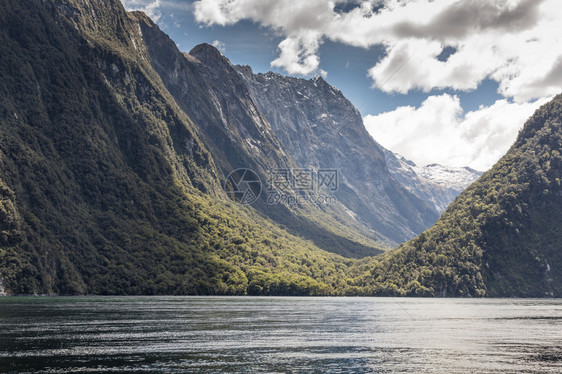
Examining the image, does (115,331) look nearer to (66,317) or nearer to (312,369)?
(66,317)

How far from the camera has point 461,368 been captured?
74.5 m

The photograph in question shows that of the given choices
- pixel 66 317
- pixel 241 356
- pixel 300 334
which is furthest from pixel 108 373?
pixel 66 317

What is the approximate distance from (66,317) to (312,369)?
286ft

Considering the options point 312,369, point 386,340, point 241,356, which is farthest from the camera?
point 386,340

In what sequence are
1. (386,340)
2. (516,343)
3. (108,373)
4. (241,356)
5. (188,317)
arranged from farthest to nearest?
(188,317) < (386,340) < (516,343) < (241,356) < (108,373)

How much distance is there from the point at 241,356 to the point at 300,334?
3149cm

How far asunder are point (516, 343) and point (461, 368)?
2982 centimetres

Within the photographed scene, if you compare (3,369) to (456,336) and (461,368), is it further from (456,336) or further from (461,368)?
(456,336)

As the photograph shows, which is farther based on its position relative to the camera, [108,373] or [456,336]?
[456,336]

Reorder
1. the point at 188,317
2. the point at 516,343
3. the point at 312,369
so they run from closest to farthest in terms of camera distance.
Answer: the point at 312,369
the point at 516,343
the point at 188,317

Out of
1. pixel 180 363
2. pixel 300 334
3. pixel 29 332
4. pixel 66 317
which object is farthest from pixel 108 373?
pixel 66 317

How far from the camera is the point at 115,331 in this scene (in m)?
109

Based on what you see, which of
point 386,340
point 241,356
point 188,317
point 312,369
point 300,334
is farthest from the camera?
point 188,317

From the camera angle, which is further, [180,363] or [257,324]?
[257,324]
